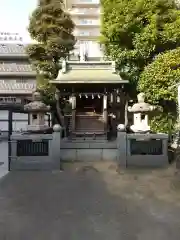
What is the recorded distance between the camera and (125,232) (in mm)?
4922

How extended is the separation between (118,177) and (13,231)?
15.8 ft

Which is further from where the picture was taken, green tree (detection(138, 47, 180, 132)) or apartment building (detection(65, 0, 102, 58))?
apartment building (detection(65, 0, 102, 58))

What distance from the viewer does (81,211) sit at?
6.08 metres

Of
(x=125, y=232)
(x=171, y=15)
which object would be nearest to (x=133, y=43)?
(x=171, y=15)

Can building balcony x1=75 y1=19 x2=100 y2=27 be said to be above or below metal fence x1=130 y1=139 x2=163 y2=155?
above

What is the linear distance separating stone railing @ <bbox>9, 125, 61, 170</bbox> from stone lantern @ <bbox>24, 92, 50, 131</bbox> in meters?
3.31

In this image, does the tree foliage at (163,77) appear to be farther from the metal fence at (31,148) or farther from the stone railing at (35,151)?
the metal fence at (31,148)

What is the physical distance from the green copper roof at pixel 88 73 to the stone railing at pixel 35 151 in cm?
519

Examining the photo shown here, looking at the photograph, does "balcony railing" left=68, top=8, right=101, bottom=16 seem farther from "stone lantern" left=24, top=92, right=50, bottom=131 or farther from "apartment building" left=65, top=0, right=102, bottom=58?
"stone lantern" left=24, top=92, right=50, bottom=131

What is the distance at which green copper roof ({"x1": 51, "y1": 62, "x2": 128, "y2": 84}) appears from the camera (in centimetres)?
1536

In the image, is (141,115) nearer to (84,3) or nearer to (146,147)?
(146,147)

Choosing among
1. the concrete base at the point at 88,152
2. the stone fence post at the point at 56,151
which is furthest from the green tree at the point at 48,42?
the stone fence post at the point at 56,151

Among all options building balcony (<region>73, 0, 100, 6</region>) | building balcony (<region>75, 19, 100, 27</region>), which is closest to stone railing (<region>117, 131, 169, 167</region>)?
building balcony (<region>75, 19, 100, 27</region>)

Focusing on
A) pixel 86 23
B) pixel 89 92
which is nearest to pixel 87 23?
pixel 86 23
